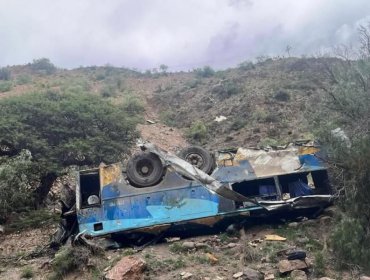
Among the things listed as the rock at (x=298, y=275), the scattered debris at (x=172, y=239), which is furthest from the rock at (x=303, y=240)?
the scattered debris at (x=172, y=239)

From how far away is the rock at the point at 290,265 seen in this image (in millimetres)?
7246

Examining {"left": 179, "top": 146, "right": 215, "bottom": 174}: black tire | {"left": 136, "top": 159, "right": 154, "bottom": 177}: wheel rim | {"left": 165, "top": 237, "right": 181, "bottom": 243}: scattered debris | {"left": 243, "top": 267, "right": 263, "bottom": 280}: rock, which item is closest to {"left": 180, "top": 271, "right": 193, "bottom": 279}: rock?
{"left": 243, "top": 267, "right": 263, "bottom": 280}: rock

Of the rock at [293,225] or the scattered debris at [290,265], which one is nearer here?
the scattered debris at [290,265]

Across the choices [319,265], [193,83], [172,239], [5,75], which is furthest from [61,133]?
[5,75]

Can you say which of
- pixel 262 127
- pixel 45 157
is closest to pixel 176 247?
pixel 45 157

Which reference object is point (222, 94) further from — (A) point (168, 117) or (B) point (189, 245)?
(B) point (189, 245)

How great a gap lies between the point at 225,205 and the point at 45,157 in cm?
820

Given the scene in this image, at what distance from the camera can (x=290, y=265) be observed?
7312 mm

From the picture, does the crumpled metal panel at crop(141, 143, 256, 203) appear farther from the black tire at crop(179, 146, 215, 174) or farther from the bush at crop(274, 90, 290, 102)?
the bush at crop(274, 90, 290, 102)

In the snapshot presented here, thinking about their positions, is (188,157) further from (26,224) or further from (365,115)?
(26,224)

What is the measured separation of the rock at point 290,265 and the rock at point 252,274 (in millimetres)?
346

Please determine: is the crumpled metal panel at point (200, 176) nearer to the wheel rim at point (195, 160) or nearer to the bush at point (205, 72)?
the wheel rim at point (195, 160)

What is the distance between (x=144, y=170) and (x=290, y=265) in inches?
143

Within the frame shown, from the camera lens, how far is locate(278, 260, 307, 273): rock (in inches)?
285
